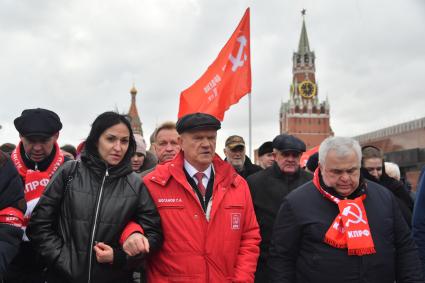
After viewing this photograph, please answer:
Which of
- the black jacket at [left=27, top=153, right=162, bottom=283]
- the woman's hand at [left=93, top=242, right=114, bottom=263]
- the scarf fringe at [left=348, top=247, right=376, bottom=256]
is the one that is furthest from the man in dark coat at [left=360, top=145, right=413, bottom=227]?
the woman's hand at [left=93, top=242, right=114, bottom=263]

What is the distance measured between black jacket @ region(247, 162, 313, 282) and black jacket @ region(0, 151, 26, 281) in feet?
6.76

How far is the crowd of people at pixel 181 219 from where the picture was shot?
2396 millimetres

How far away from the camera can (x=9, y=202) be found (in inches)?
91.5

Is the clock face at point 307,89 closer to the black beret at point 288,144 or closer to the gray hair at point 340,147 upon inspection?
the black beret at point 288,144

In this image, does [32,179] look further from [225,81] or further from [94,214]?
[225,81]

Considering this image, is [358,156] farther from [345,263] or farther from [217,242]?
[217,242]

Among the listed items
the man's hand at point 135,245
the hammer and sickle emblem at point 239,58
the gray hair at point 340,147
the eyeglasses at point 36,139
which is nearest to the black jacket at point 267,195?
the gray hair at point 340,147

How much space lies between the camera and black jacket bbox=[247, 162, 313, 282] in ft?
12.3

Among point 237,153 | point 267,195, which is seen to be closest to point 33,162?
point 267,195

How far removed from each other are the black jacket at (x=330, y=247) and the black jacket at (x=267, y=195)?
3.41ft

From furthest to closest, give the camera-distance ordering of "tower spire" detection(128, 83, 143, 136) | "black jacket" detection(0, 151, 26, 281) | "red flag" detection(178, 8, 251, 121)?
"tower spire" detection(128, 83, 143, 136) → "red flag" detection(178, 8, 251, 121) → "black jacket" detection(0, 151, 26, 281)

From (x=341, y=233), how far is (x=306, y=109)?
82.5 m

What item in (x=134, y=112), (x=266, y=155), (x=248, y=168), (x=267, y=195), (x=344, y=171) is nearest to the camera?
(x=344, y=171)

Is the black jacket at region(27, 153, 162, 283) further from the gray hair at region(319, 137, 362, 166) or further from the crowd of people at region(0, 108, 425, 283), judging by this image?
the gray hair at region(319, 137, 362, 166)
